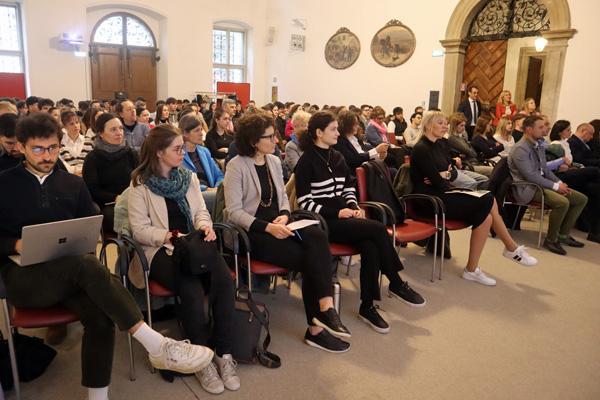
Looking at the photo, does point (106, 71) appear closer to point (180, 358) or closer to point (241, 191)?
point (241, 191)

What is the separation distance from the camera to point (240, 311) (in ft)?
8.07

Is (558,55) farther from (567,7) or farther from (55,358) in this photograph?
(55,358)

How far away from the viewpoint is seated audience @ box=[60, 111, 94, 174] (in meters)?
4.54

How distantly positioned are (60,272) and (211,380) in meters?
0.85

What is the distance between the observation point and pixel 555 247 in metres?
4.57

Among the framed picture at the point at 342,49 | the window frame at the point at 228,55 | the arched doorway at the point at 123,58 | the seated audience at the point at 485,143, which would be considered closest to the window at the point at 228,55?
the window frame at the point at 228,55

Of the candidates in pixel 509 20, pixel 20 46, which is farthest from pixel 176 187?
pixel 20 46

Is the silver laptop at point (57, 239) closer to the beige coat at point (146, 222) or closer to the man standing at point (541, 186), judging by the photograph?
the beige coat at point (146, 222)

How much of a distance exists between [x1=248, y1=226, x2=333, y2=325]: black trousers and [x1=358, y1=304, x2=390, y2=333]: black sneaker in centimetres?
39

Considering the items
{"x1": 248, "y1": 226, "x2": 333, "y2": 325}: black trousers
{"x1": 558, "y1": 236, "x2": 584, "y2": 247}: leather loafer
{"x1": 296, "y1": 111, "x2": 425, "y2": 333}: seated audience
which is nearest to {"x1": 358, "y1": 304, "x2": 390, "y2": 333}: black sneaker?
{"x1": 296, "y1": 111, "x2": 425, "y2": 333}: seated audience

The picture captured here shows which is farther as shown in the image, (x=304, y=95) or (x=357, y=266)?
(x=304, y=95)

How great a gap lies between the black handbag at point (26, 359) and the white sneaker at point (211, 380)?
0.77 metres

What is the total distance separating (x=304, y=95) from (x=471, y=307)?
1042 cm

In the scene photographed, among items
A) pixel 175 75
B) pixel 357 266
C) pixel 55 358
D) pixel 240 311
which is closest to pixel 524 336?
pixel 357 266
